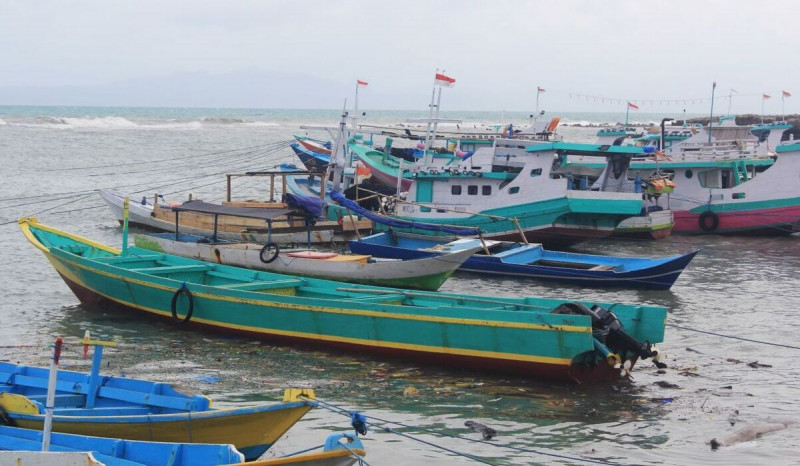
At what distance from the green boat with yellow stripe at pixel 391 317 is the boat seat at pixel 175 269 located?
22 millimetres

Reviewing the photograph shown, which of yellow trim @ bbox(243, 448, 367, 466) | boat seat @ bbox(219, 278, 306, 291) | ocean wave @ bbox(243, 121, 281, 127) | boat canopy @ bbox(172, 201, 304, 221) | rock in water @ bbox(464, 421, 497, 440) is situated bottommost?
rock in water @ bbox(464, 421, 497, 440)

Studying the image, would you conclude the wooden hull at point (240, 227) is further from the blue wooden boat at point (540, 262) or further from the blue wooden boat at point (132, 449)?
the blue wooden boat at point (132, 449)

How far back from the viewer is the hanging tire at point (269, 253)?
2028 centimetres

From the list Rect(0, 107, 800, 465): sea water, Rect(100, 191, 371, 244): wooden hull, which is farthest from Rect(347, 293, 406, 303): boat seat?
Rect(100, 191, 371, 244): wooden hull

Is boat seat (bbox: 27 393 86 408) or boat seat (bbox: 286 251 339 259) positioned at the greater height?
boat seat (bbox: 286 251 339 259)

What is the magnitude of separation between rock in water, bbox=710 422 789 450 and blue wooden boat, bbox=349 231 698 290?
28.3 feet

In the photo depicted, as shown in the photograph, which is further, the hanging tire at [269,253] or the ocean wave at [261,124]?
the ocean wave at [261,124]

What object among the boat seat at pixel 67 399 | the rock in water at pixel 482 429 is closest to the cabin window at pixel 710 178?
the rock in water at pixel 482 429

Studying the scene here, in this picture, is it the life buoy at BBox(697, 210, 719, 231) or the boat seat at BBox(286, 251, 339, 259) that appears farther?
the life buoy at BBox(697, 210, 719, 231)

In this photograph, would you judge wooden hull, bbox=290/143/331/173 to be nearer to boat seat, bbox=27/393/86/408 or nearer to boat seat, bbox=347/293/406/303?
boat seat, bbox=347/293/406/303

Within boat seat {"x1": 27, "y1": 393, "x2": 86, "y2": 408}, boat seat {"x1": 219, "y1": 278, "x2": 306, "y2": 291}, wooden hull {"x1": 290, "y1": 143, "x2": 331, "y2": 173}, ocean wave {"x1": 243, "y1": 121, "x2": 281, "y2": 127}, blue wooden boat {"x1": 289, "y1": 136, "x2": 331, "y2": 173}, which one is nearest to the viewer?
boat seat {"x1": 27, "y1": 393, "x2": 86, "y2": 408}

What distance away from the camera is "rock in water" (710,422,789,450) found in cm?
1119

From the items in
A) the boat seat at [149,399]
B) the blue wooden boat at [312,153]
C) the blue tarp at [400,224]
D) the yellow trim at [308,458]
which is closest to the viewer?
the yellow trim at [308,458]

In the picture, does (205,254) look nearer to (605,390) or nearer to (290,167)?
(605,390)
